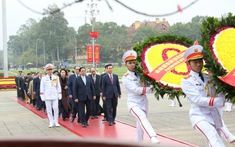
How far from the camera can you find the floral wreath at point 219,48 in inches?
157

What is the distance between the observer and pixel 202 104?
413 centimetres

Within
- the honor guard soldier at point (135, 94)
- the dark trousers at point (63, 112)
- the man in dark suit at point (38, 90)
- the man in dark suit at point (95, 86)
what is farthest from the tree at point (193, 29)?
the man in dark suit at point (38, 90)

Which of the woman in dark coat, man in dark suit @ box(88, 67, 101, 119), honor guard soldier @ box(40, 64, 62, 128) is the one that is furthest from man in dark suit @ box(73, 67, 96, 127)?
the woman in dark coat

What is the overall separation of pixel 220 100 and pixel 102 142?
361cm

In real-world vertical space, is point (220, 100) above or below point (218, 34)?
below

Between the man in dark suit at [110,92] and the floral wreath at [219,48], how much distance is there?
5082 mm

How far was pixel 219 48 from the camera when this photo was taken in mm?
4293

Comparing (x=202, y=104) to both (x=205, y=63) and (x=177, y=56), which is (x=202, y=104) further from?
(x=177, y=56)

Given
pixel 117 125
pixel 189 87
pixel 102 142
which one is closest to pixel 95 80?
pixel 117 125

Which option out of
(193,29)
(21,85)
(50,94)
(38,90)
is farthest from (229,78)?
(21,85)

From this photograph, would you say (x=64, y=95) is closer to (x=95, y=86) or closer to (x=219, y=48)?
(x=95, y=86)

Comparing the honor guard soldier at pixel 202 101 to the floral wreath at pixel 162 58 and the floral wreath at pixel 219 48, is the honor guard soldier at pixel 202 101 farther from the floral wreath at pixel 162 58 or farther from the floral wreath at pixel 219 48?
the floral wreath at pixel 162 58

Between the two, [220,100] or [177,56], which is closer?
[220,100]

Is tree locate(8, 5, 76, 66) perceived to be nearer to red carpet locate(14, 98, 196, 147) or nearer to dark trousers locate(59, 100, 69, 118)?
dark trousers locate(59, 100, 69, 118)
